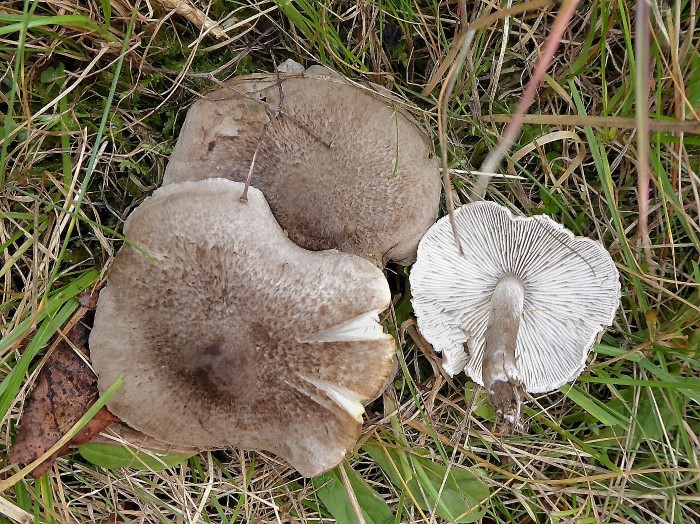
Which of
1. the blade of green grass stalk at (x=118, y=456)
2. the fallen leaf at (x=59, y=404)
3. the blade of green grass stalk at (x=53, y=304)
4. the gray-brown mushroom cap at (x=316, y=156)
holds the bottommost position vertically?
the blade of green grass stalk at (x=118, y=456)

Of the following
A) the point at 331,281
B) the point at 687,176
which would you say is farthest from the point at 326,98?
the point at 687,176

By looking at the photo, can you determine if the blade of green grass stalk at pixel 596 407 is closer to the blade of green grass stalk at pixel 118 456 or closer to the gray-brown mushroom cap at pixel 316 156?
the gray-brown mushroom cap at pixel 316 156

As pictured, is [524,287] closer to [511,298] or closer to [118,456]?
[511,298]

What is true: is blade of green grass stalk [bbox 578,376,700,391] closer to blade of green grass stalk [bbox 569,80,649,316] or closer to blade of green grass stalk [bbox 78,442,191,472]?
blade of green grass stalk [bbox 569,80,649,316]

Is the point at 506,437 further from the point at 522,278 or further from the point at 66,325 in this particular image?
the point at 66,325

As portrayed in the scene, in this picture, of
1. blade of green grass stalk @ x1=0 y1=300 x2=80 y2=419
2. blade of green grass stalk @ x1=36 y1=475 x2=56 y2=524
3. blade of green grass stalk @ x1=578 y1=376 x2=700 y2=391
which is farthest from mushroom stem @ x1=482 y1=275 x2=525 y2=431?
blade of green grass stalk @ x1=36 y1=475 x2=56 y2=524

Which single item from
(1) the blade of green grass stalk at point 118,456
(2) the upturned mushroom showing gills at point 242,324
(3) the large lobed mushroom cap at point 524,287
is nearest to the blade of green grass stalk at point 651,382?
(3) the large lobed mushroom cap at point 524,287
